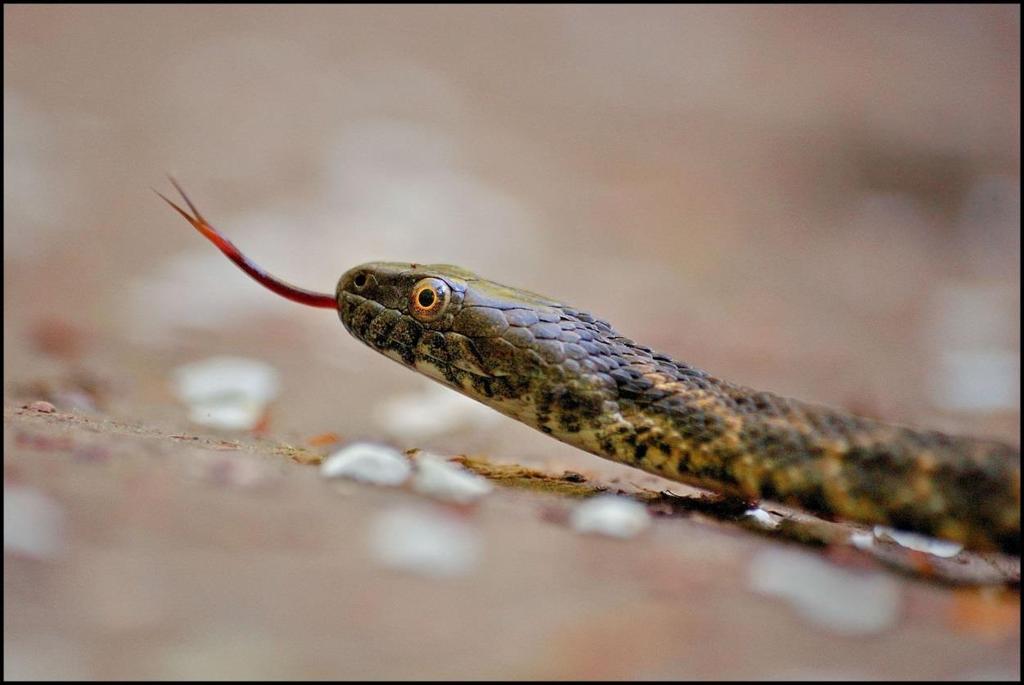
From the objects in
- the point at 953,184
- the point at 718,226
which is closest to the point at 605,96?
the point at 718,226

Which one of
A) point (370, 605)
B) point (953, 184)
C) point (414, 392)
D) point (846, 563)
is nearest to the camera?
point (370, 605)

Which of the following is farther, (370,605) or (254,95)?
(254,95)

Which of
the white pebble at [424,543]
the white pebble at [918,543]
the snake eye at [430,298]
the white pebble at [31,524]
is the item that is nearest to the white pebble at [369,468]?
the white pebble at [424,543]

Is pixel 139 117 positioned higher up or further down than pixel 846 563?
higher up

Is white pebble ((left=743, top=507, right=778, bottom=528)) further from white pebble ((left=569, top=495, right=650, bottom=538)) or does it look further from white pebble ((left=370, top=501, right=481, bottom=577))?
white pebble ((left=370, top=501, right=481, bottom=577))

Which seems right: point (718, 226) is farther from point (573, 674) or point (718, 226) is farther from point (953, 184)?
point (573, 674)

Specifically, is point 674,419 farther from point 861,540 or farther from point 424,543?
point 424,543

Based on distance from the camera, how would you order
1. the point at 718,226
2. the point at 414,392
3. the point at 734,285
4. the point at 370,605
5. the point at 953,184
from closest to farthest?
the point at 370,605 < the point at 414,392 < the point at 734,285 < the point at 718,226 < the point at 953,184

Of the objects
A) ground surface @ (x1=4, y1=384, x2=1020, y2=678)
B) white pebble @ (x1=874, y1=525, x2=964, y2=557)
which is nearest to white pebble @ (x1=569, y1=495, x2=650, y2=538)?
ground surface @ (x1=4, y1=384, x2=1020, y2=678)

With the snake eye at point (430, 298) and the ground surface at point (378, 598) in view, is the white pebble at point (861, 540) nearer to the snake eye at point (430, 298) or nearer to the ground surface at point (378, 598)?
the ground surface at point (378, 598)
